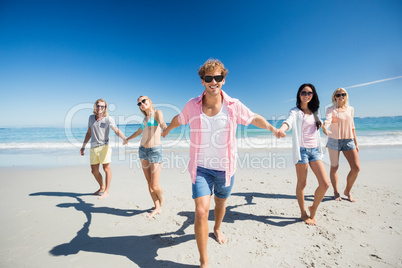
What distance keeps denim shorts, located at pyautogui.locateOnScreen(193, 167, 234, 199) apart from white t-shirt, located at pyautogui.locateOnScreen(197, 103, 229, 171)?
65 millimetres

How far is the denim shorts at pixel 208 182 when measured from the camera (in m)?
2.21

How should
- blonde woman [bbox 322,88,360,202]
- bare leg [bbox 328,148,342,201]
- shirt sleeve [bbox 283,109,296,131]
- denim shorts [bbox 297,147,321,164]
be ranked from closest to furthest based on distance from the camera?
1. shirt sleeve [bbox 283,109,296,131]
2. denim shorts [bbox 297,147,321,164]
3. blonde woman [bbox 322,88,360,202]
4. bare leg [bbox 328,148,342,201]

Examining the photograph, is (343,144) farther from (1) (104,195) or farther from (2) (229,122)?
(1) (104,195)

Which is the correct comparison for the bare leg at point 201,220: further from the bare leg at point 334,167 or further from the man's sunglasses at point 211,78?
the bare leg at point 334,167

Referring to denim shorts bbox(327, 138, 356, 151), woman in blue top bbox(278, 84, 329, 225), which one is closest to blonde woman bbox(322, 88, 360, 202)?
denim shorts bbox(327, 138, 356, 151)

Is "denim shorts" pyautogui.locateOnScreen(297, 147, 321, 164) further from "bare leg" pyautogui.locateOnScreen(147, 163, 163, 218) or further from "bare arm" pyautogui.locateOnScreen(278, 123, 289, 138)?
"bare leg" pyautogui.locateOnScreen(147, 163, 163, 218)

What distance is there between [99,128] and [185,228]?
134 inches

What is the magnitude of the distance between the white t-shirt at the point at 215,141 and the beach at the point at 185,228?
137 centimetres

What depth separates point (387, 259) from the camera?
7.97 feet

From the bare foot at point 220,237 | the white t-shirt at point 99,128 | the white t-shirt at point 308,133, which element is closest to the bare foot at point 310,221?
the white t-shirt at point 308,133

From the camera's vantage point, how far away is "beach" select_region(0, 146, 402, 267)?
252cm

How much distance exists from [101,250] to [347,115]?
5.59 metres

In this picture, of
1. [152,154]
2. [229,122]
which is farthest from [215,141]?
[152,154]

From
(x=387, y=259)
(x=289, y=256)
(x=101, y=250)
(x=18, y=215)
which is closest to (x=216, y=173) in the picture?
(x=289, y=256)
